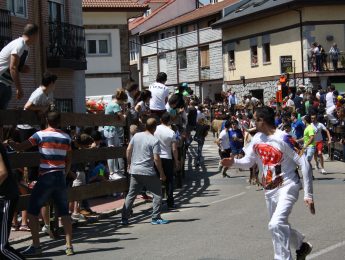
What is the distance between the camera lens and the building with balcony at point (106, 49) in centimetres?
3819

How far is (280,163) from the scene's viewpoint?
807 centimetres

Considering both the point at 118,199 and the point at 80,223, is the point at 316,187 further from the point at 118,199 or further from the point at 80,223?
the point at 80,223

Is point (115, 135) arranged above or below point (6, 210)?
above

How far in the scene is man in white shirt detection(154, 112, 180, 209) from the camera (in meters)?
14.1

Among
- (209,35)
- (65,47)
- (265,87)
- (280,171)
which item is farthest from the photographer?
(209,35)

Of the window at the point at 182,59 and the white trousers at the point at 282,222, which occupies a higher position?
the window at the point at 182,59

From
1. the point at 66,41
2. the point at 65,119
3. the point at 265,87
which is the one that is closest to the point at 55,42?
the point at 66,41

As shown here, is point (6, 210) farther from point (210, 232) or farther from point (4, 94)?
point (210, 232)

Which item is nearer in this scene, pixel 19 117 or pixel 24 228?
A: pixel 19 117

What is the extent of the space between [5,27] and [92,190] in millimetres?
7848

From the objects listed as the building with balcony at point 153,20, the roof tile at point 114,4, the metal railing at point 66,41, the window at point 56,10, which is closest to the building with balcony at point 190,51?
the building with balcony at point 153,20

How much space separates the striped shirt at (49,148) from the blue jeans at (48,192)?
9 cm

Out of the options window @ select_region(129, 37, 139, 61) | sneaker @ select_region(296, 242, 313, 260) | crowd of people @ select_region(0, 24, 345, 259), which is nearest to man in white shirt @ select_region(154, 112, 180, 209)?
crowd of people @ select_region(0, 24, 345, 259)

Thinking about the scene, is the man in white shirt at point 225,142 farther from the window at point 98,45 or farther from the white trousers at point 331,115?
the window at point 98,45
